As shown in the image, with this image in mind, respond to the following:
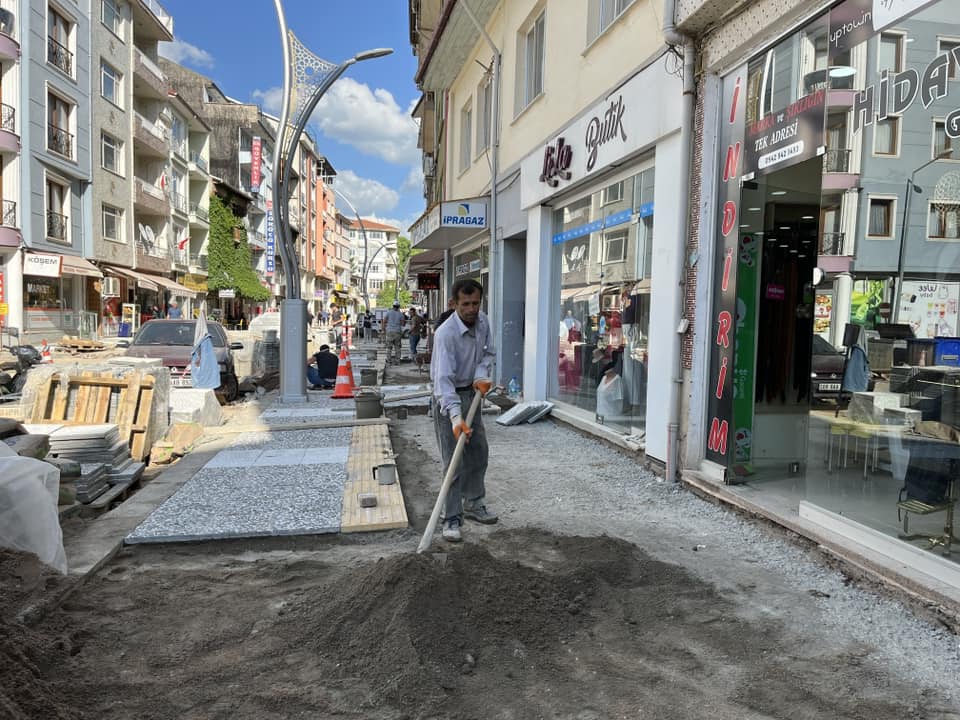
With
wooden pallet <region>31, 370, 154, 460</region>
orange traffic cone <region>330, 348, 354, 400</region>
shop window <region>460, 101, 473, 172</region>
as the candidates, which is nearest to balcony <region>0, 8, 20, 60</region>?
shop window <region>460, 101, 473, 172</region>

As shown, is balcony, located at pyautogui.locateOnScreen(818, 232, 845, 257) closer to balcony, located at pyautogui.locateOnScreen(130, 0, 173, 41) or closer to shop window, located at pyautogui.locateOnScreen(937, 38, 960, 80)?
shop window, located at pyautogui.locateOnScreen(937, 38, 960, 80)

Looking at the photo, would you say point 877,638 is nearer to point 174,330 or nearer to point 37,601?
point 37,601

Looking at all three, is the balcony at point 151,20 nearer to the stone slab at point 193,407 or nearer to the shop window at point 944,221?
the stone slab at point 193,407

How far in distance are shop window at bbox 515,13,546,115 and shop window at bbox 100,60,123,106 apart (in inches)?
1047

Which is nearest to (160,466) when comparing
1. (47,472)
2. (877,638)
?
(47,472)

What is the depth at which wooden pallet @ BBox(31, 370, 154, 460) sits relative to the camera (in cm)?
793

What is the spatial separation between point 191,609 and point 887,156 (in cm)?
474

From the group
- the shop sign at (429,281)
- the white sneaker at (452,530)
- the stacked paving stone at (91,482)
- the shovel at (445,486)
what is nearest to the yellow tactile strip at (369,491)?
the white sneaker at (452,530)

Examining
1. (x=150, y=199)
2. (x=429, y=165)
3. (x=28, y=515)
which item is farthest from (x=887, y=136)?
(x=150, y=199)

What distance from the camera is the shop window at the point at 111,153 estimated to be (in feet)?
101

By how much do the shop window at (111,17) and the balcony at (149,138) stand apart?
3.78 meters

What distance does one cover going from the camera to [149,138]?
115 ft

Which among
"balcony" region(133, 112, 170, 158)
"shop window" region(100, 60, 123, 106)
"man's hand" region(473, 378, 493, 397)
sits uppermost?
"shop window" region(100, 60, 123, 106)

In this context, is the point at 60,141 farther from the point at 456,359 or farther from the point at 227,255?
the point at 456,359
